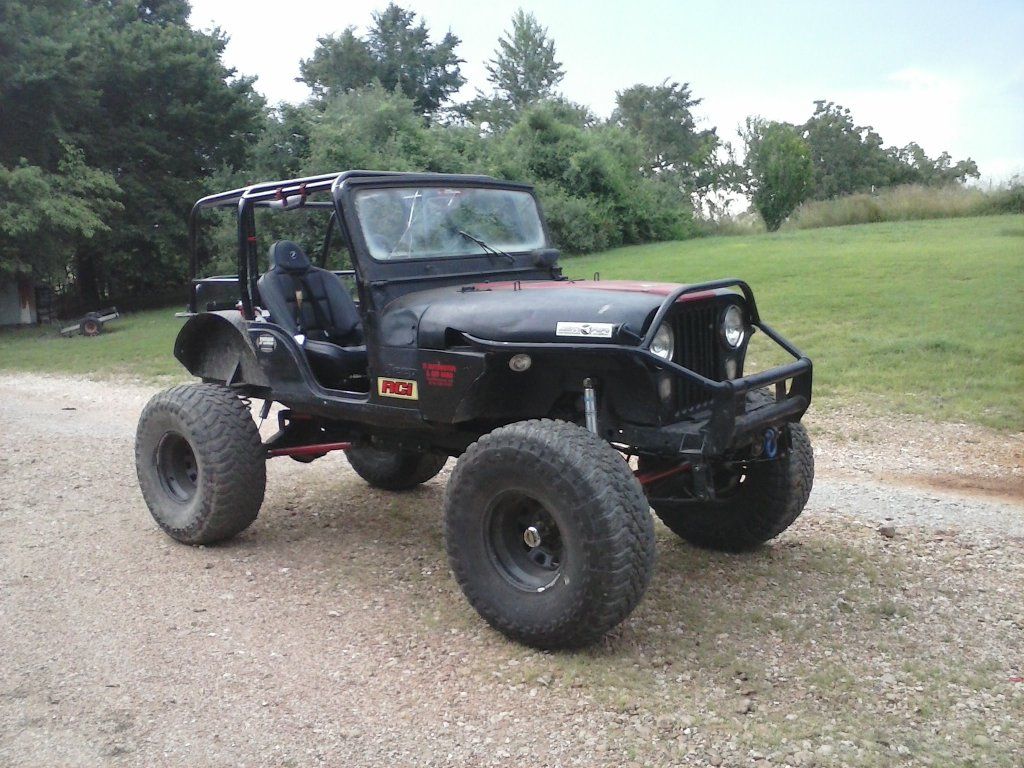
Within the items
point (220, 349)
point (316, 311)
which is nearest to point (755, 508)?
point (316, 311)

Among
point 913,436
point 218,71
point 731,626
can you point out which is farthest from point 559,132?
point 731,626

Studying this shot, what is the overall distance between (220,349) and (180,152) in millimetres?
21514

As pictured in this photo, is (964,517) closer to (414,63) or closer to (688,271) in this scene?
(688,271)

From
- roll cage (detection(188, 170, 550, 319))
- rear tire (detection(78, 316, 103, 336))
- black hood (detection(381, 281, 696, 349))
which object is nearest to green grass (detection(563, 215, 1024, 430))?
roll cage (detection(188, 170, 550, 319))

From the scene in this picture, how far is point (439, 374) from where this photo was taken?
4828 mm

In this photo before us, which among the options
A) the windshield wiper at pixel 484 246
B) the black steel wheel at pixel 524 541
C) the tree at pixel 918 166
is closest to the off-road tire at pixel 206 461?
the windshield wiper at pixel 484 246

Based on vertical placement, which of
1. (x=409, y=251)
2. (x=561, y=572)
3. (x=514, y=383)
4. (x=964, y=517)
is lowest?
(x=964, y=517)

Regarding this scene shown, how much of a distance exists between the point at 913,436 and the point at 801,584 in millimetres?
3937

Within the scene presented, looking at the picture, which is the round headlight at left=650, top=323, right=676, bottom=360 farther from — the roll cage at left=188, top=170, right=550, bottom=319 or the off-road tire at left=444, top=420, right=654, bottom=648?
the roll cage at left=188, top=170, right=550, bottom=319

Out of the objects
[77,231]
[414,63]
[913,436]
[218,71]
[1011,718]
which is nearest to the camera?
[1011,718]

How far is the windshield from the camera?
543 cm

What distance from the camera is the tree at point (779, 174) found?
28.5m

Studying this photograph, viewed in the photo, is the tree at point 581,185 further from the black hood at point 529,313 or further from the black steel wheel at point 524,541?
the black steel wheel at point 524,541

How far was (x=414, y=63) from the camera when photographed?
148 feet
